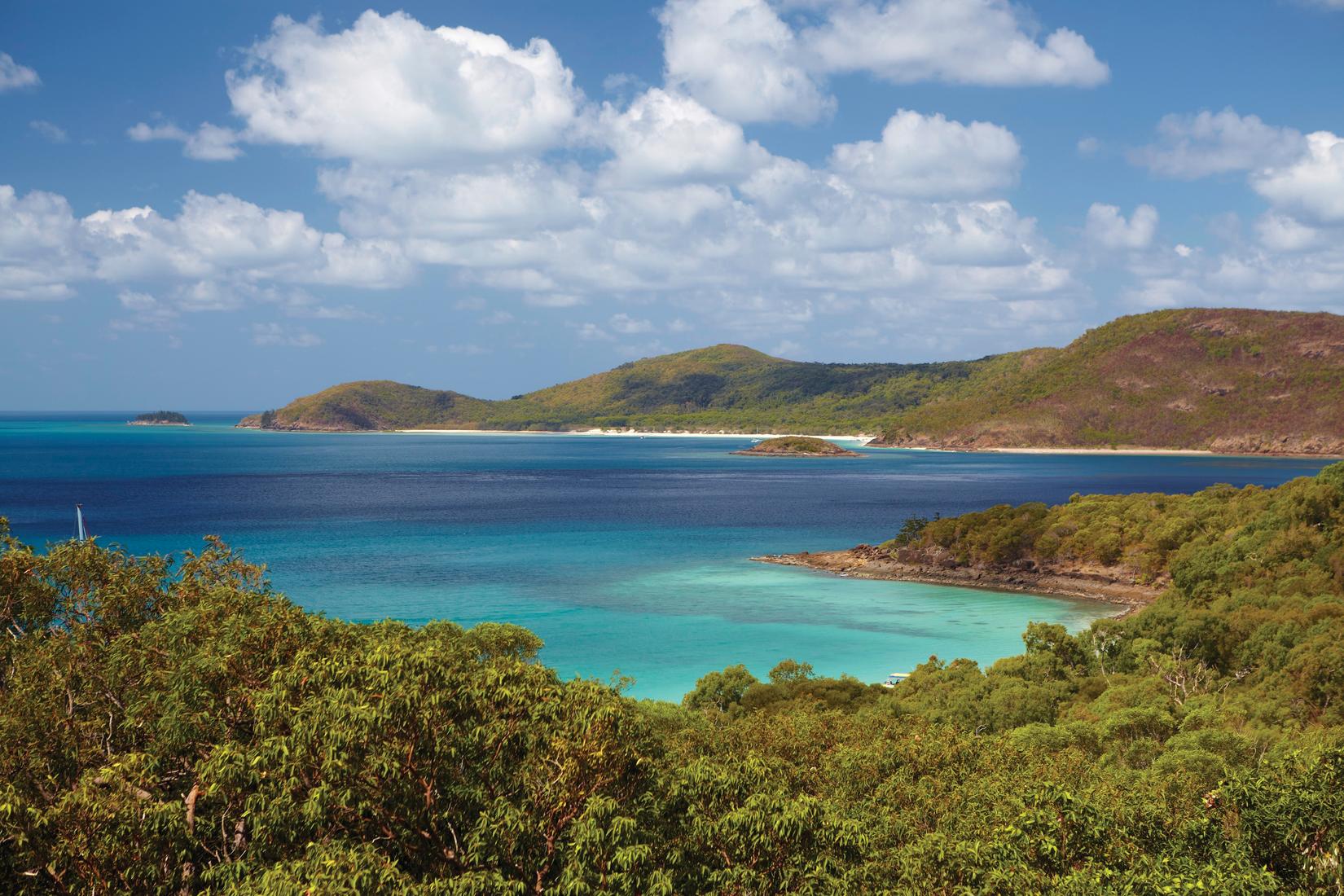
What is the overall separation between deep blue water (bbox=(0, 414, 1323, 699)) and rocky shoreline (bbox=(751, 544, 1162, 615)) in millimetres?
2634

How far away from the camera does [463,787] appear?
35.6ft

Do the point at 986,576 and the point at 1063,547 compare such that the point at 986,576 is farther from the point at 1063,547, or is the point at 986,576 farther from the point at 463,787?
the point at 463,787

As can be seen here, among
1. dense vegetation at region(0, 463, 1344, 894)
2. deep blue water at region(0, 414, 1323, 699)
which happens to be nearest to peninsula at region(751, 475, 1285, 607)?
deep blue water at region(0, 414, 1323, 699)

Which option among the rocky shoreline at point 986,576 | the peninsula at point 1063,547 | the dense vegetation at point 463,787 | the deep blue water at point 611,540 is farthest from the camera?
the peninsula at point 1063,547

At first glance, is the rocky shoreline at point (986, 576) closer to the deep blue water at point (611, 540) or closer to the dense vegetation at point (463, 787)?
the deep blue water at point (611, 540)

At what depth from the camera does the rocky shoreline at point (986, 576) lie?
6388 cm

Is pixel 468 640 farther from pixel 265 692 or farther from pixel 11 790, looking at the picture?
pixel 11 790

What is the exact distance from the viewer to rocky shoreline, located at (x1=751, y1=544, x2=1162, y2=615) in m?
63.9

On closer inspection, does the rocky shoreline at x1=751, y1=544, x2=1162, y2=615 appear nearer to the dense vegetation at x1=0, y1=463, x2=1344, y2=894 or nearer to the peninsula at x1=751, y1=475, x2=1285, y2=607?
the peninsula at x1=751, y1=475, x2=1285, y2=607

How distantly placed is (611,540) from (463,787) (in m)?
77.6

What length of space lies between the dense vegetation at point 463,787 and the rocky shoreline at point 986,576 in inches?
1795

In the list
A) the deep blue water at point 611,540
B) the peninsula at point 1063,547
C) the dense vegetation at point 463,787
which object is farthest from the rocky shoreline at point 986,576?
the dense vegetation at point 463,787

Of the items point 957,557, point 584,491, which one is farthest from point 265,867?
point 584,491

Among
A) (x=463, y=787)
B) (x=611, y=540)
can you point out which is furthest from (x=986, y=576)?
(x=463, y=787)
